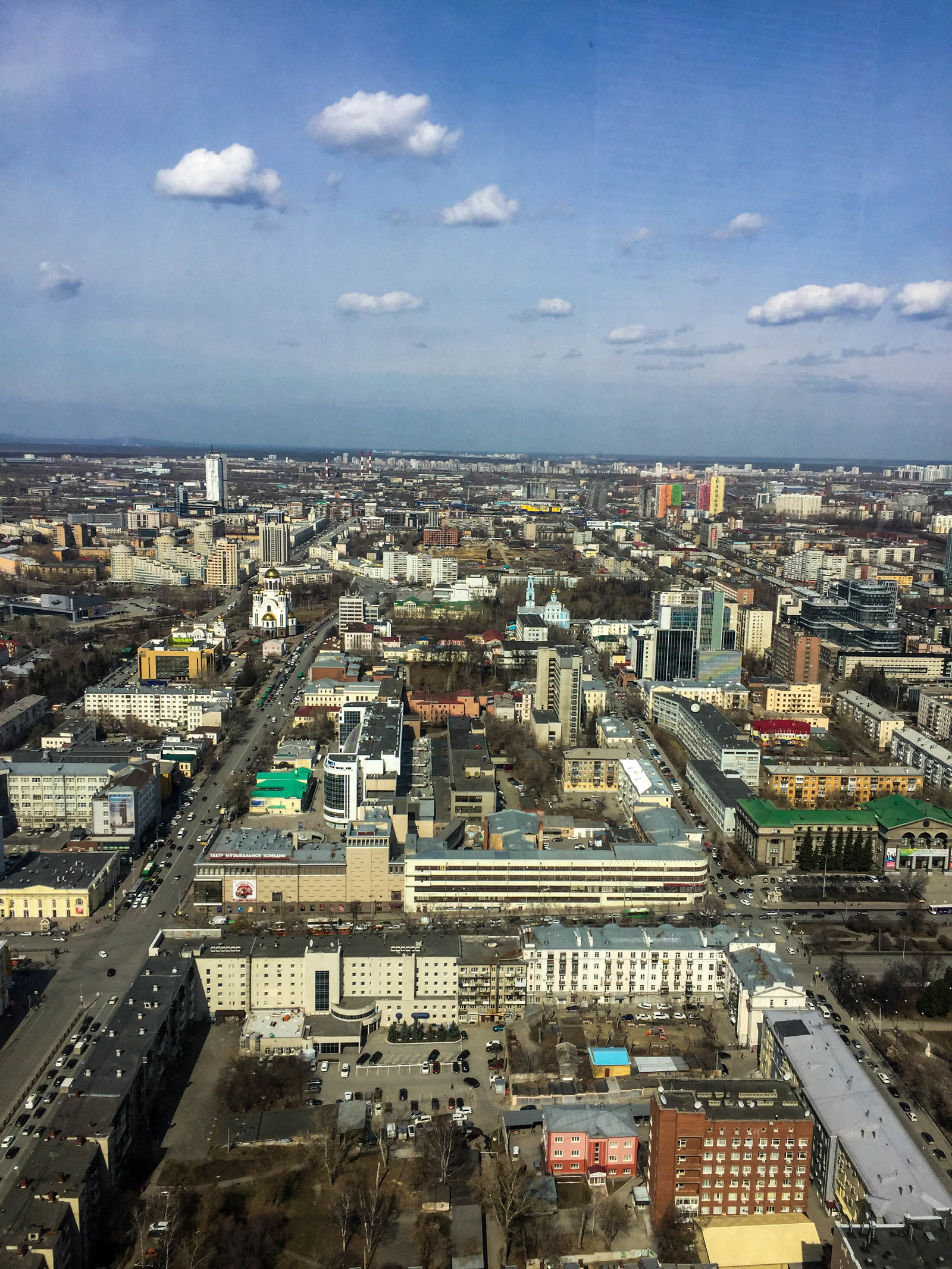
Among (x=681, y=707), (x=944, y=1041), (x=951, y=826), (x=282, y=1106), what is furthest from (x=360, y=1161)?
(x=681, y=707)

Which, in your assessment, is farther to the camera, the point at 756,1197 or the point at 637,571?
the point at 637,571

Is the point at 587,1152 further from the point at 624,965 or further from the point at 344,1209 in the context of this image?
the point at 624,965

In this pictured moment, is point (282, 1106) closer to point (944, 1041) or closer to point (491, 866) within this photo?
point (491, 866)

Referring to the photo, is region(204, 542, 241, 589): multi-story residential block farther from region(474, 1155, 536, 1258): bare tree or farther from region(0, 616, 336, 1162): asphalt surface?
region(474, 1155, 536, 1258): bare tree

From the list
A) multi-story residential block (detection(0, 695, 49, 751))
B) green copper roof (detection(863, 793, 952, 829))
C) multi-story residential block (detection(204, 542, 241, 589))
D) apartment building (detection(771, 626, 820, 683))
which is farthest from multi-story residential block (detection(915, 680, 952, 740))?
multi-story residential block (detection(204, 542, 241, 589))

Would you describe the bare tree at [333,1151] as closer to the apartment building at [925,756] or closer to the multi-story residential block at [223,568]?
the apartment building at [925,756]

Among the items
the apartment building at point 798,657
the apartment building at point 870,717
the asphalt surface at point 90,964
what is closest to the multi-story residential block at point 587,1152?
the asphalt surface at point 90,964
